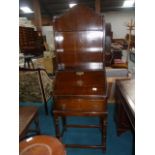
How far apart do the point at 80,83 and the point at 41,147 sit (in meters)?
0.81

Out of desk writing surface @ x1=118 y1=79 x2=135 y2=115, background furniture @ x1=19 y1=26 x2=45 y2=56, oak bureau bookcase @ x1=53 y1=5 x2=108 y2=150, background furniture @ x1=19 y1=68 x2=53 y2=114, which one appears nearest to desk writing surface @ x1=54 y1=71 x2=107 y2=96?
oak bureau bookcase @ x1=53 y1=5 x2=108 y2=150

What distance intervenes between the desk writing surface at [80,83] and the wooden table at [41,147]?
0.61 m

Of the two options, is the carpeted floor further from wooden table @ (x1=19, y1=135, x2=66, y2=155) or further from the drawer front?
wooden table @ (x1=19, y1=135, x2=66, y2=155)

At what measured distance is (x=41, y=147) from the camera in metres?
1.14

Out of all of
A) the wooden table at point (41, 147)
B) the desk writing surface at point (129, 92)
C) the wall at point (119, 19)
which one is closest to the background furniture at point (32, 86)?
the desk writing surface at point (129, 92)

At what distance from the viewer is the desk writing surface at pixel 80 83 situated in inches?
68.4

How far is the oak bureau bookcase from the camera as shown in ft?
5.74

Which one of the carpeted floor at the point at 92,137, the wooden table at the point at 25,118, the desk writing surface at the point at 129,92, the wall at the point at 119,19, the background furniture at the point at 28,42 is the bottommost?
the carpeted floor at the point at 92,137

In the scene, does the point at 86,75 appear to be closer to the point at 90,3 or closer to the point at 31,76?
the point at 31,76

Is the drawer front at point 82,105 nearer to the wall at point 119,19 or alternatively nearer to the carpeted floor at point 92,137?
the carpeted floor at point 92,137
